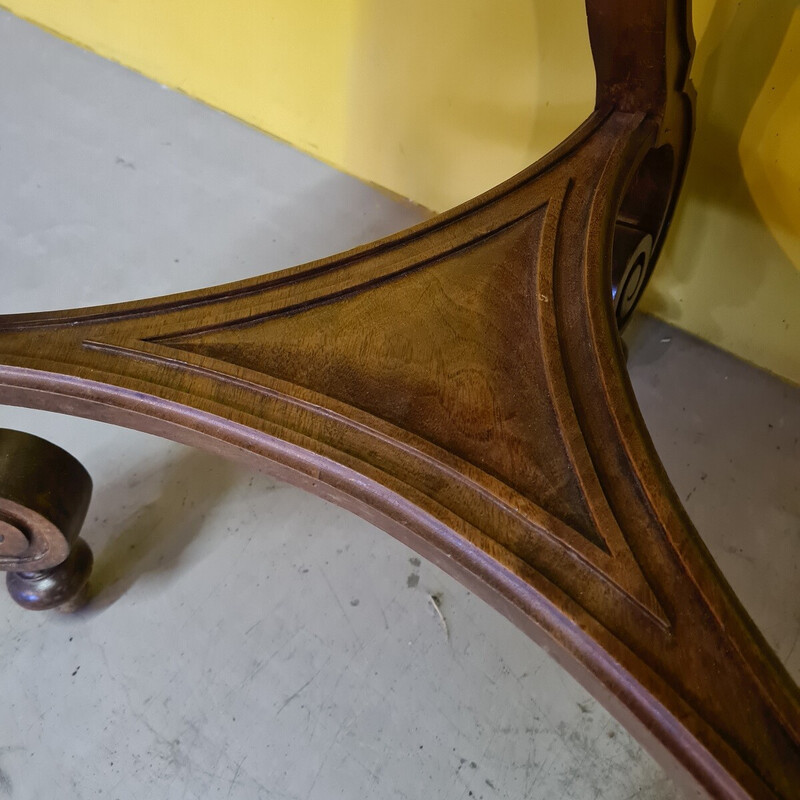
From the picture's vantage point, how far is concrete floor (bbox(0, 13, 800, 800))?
2.39ft

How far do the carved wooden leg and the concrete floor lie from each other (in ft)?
0.50

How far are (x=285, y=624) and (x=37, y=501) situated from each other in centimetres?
31

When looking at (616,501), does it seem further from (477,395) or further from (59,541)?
(59,541)

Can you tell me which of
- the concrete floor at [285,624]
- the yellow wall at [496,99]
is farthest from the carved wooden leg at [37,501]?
the yellow wall at [496,99]

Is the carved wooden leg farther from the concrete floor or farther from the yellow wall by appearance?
the yellow wall

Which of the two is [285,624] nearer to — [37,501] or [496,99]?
[37,501]

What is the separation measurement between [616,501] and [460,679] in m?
0.39

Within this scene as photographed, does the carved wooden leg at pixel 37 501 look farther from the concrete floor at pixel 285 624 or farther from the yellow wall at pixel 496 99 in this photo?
the yellow wall at pixel 496 99

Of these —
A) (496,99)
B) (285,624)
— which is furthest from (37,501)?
(496,99)

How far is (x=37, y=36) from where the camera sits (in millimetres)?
1484

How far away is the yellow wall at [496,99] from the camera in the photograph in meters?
0.83

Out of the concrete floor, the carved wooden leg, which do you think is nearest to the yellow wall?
the concrete floor

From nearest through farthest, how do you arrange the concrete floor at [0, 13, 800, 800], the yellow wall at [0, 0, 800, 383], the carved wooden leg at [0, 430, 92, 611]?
the carved wooden leg at [0, 430, 92, 611], the concrete floor at [0, 13, 800, 800], the yellow wall at [0, 0, 800, 383]

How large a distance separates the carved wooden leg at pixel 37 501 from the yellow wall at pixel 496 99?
713 millimetres
